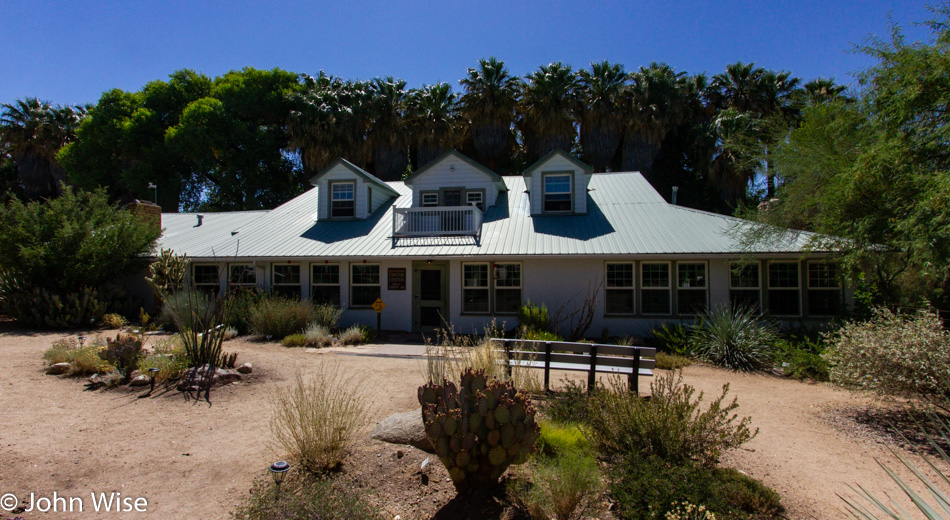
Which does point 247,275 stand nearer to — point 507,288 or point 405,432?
point 507,288

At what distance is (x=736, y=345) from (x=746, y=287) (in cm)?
374

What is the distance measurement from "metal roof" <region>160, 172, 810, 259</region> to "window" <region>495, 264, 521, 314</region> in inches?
31.6

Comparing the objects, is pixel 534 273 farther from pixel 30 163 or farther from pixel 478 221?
pixel 30 163

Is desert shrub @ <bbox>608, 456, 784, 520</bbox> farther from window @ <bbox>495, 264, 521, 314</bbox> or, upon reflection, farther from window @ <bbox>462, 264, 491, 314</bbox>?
window @ <bbox>462, 264, 491, 314</bbox>

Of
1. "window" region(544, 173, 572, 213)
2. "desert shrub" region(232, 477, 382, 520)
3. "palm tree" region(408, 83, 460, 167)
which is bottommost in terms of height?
"desert shrub" region(232, 477, 382, 520)

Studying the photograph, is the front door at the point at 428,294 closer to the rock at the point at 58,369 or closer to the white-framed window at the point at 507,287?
the white-framed window at the point at 507,287

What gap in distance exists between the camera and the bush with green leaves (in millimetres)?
14906

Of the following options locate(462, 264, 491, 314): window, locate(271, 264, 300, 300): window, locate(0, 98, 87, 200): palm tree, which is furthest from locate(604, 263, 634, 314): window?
locate(0, 98, 87, 200): palm tree

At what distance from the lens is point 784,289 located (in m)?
14.2

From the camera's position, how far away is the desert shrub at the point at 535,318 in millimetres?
13547

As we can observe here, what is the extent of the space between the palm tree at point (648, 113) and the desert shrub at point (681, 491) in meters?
25.1

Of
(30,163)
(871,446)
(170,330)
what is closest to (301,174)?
(30,163)

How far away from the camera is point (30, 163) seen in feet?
115

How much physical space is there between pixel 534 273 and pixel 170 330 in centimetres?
1127
